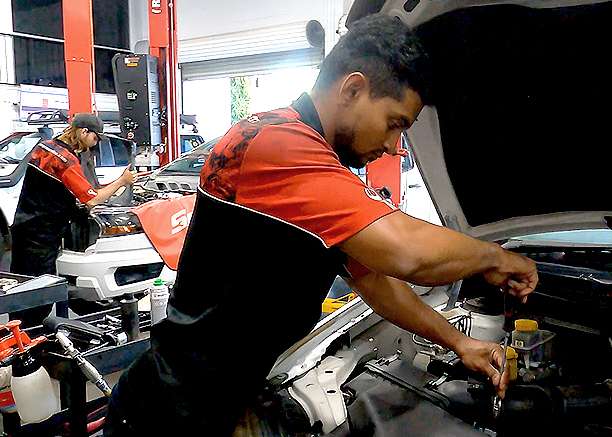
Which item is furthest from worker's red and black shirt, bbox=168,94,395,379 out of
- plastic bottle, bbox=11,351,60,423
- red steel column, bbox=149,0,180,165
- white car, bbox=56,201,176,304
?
red steel column, bbox=149,0,180,165

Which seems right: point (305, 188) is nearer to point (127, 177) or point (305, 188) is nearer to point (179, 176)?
point (127, 177)

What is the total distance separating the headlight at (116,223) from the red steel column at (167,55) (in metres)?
1.94

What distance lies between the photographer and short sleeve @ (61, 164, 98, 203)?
377 cm

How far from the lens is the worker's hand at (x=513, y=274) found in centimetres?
127

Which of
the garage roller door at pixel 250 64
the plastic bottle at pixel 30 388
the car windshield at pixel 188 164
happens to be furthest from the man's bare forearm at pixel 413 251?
the garage roller door at pixel 250 64

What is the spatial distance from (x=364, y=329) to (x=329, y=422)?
43 cm

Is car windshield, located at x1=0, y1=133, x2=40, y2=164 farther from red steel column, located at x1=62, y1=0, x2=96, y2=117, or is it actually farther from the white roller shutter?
the white roller shutter

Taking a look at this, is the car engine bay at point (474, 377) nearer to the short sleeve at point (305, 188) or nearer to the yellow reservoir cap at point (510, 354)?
the yellow reservoir cap at point (510, 354)

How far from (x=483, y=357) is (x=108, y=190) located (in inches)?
124

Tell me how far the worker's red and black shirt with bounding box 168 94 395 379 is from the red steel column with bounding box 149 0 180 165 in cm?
475

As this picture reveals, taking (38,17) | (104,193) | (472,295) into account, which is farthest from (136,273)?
(38,17)

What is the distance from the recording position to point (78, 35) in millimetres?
5672

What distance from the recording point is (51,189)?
386 centimetres

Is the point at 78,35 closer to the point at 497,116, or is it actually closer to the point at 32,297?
the point at 32,297
